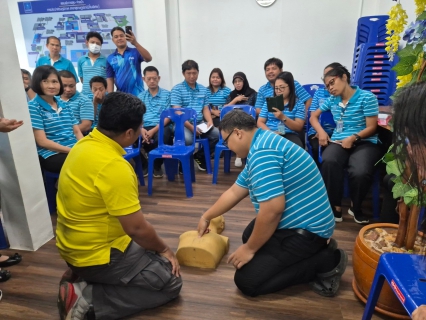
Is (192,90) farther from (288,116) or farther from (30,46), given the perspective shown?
(30,46)

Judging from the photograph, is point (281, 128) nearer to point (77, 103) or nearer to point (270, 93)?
point (270, 93)

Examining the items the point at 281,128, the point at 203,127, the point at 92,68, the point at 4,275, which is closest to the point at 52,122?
the point at 4,275

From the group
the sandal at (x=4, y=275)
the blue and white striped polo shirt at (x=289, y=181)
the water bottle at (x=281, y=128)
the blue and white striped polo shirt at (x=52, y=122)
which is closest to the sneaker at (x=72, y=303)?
the sandal at (x=4, y=275)

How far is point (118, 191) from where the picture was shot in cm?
130

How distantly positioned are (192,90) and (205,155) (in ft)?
2.78

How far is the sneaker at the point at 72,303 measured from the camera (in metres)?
1.44

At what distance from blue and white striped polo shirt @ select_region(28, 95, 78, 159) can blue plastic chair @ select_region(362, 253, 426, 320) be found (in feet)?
7.89

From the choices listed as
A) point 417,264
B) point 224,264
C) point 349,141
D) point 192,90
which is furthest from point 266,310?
point 192,90

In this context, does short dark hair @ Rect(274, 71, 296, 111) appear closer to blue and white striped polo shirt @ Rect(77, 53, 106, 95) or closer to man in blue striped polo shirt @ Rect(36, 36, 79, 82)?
blue and white striped polo shirt @ Rect(77, 53, 106, 95)

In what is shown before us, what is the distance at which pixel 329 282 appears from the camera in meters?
1.67

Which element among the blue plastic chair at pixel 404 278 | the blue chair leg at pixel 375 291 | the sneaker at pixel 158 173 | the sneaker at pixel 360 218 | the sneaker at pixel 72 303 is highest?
the blue plastic chair at pixel 404 278

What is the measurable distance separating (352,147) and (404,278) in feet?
5.36

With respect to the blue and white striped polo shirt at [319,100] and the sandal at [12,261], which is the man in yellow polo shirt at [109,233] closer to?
the sandal at [12,261]

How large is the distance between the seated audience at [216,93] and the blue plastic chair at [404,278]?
305cm
